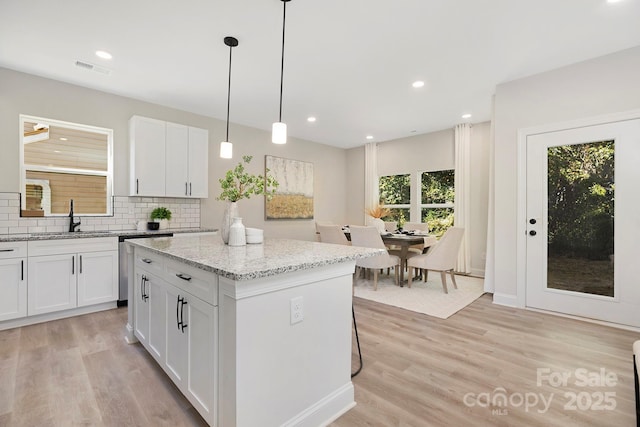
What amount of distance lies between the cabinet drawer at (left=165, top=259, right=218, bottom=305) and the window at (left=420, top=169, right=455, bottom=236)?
205 inches

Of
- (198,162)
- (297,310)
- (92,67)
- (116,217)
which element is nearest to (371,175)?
(198,162)

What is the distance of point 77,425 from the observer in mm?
1584

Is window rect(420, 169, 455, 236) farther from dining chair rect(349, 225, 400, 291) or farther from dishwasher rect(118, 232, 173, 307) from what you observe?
dishwasher rect(118, 232, 173, 307)

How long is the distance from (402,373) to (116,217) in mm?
3954

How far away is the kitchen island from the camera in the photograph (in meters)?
1.29

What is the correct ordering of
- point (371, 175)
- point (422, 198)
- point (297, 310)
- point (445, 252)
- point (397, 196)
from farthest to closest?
point (371, 175)
point (397, 196)
point (422, 198)
point (445, 252)
point (297, 310)

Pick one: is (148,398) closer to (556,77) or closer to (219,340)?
(219,340)

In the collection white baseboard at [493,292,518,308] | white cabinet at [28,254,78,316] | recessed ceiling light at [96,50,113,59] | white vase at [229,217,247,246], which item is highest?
recessed ceiling light at [96,50,113,59]

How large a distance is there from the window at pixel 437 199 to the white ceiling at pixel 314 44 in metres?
1.87

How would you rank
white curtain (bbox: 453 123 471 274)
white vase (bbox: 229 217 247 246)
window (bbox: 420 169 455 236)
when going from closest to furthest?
white vase (bbox: 229 217 247 246) < white curtain (bbox: 453 123 471 274) < window (bbox: 420 169 455 236)

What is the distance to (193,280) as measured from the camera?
1.56m

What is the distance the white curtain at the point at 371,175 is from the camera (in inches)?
264

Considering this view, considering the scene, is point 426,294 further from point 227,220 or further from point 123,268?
point 123,268

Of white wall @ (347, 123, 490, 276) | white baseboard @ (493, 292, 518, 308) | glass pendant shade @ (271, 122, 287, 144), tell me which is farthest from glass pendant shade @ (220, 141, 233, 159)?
white wall @ (347, 123, 490, 276)
